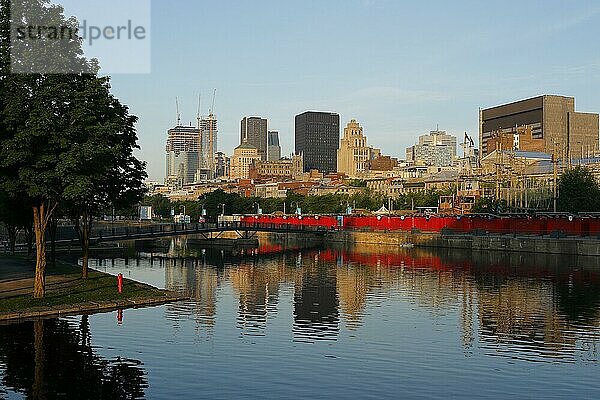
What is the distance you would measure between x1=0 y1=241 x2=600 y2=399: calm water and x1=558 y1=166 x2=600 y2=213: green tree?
77.4m

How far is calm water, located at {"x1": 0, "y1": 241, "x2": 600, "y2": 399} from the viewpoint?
2920 cm

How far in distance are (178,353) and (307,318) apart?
46.1 feet

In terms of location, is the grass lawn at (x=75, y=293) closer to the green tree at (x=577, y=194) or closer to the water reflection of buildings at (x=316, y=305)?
the water reflection of buildings at (x=316, y=305)

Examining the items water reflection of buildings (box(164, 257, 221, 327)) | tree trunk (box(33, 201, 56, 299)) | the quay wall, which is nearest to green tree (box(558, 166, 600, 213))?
the quay wall

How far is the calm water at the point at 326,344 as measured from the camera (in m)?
29.2

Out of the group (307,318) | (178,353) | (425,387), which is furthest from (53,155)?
(425,387)

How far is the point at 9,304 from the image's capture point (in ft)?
146

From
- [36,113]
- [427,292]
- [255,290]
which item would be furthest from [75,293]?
[427,292]

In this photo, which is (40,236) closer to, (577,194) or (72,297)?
(72,297)

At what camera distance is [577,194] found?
142 meters

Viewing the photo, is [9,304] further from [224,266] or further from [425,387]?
[224,266]

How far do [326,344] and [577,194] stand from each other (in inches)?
4593

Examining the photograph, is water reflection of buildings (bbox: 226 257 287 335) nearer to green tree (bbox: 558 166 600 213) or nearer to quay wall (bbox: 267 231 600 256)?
quay wall (bbox: 267 231 600 256)

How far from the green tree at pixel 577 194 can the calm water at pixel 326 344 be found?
77.4 m
